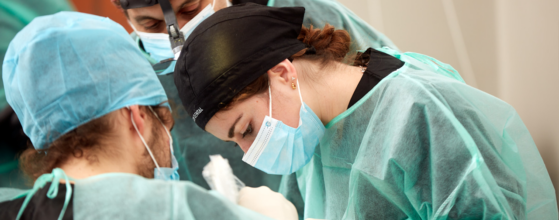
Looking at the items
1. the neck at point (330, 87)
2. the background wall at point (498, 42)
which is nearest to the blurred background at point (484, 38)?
the background wall at point (498, 42)

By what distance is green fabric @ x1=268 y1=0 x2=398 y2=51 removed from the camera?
5.59 feet

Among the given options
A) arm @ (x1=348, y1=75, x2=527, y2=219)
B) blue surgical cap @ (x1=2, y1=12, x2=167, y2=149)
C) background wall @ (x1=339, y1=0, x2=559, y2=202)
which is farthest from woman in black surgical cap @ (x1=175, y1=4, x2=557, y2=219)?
blue surgical cap @ (x1=2, y1=12, x2=167, y2=149)

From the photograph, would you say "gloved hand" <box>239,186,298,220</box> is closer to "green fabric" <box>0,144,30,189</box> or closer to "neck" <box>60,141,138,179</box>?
"neck" <box>60,141,138,179</box>

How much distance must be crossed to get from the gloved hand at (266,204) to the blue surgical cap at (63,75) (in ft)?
1.55

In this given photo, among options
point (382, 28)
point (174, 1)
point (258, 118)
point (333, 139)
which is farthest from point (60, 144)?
point (382, 28)

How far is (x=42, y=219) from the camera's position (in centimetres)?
68

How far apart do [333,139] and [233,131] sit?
13.9 inches

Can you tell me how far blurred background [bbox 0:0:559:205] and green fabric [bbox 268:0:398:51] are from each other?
8 cm

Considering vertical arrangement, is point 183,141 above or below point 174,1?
below

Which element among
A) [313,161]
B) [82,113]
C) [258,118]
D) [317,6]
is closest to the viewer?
[82,113]

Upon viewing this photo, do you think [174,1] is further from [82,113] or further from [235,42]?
[82,113]

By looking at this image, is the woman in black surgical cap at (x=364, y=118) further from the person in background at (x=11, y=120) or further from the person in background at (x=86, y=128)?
the person in background at (x=11, y=120)

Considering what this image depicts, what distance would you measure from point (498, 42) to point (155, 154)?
131 cm

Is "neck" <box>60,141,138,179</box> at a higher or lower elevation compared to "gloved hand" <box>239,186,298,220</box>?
higher
